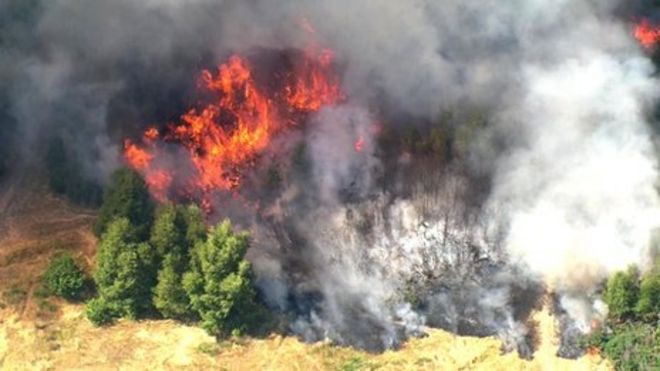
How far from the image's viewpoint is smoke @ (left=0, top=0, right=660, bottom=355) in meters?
51.5

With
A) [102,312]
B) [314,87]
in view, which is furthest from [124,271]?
[314,87]

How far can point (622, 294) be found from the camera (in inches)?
1908

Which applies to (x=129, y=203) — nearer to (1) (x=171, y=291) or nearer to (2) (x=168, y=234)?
(2) (x=168, y=234)

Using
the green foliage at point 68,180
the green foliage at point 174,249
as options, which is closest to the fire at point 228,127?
the green foliage at point 68,180

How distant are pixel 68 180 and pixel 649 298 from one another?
1449 inches

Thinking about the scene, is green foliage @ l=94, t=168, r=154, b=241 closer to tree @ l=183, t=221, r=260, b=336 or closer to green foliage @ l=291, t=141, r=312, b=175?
tree @ l=183, t=221, r=260, b=336

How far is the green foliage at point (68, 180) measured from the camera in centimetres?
5853

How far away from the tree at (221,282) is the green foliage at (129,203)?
13.9 ft

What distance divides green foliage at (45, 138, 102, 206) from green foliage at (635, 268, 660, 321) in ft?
111

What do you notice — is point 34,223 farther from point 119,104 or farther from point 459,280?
point 459,280

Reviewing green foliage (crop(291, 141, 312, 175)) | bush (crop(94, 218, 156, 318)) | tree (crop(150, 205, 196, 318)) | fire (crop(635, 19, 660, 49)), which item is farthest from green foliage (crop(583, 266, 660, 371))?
bush (crop(94, 218, 156, 318))

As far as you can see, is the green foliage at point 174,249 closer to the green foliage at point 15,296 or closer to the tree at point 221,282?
the tree at point 221,282

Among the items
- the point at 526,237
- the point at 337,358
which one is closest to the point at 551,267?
the point at 526,237

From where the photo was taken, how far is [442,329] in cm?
5044
